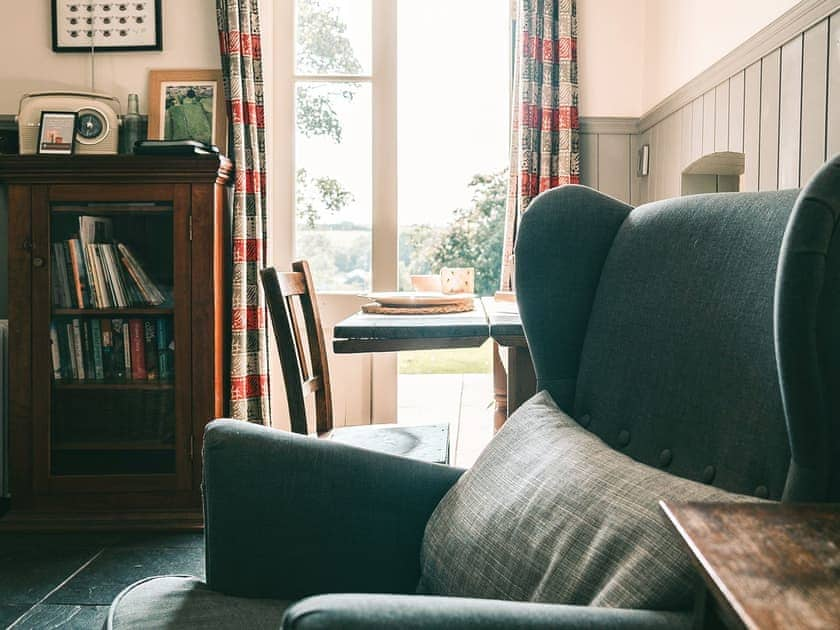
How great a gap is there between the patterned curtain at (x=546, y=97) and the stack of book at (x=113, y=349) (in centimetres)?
145

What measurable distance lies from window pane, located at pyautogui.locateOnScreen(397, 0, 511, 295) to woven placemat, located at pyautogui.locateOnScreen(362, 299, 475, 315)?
129 centimetres

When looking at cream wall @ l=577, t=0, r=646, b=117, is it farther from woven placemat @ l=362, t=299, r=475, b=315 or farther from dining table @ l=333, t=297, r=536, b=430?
dining table @ l=333, t=297, r=536, b=430

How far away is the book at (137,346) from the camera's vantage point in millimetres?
2871

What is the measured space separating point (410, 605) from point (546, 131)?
272 centimetres

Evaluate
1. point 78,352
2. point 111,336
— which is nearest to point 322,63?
point 111,336

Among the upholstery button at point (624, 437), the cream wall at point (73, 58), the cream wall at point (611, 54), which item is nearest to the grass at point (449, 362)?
the cream wall at point (611, 54)

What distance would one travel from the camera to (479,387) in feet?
14.4

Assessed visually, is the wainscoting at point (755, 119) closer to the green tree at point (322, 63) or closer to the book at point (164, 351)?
the green tree at point (322, 63)

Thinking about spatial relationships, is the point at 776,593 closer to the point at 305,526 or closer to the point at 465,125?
the point at 305,526

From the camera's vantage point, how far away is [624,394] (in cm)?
109

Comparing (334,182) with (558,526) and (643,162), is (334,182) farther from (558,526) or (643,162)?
(558,526)

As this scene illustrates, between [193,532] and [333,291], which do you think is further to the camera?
[333,291]

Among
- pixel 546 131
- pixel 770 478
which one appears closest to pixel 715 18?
pixel 546 131

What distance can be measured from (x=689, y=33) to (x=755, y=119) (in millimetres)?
697
